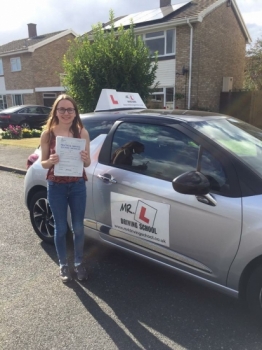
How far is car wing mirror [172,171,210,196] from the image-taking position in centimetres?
221

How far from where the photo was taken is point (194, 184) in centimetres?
220

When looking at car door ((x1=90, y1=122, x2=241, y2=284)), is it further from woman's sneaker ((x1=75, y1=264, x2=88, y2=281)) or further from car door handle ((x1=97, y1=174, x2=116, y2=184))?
woman's sneaker ((x1=75, y1=264, x2=88, y2=281))

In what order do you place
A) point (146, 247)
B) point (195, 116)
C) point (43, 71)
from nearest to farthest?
point (146, 247) → point (195, 116) → point (43, 71)

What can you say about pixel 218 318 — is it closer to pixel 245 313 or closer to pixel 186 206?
pixel 245 313

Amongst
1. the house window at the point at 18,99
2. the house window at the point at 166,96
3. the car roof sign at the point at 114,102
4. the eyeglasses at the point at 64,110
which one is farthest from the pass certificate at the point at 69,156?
the house window at the point at 18,99

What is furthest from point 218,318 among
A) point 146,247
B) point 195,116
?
point 195,116

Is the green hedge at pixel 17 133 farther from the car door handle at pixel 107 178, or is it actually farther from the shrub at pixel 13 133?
the car door handle at pixel 107 178

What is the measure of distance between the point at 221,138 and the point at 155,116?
669mm

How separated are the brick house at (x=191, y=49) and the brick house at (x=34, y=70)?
10087mm

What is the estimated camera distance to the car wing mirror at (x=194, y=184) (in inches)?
86.8

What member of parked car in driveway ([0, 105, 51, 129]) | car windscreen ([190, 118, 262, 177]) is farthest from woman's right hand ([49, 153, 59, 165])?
parked car in driveway ([0, 105, 51, 129])

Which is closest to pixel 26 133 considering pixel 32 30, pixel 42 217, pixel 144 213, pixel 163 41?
pixel 163 41

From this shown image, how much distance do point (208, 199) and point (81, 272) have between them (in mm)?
1517

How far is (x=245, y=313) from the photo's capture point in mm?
2486
